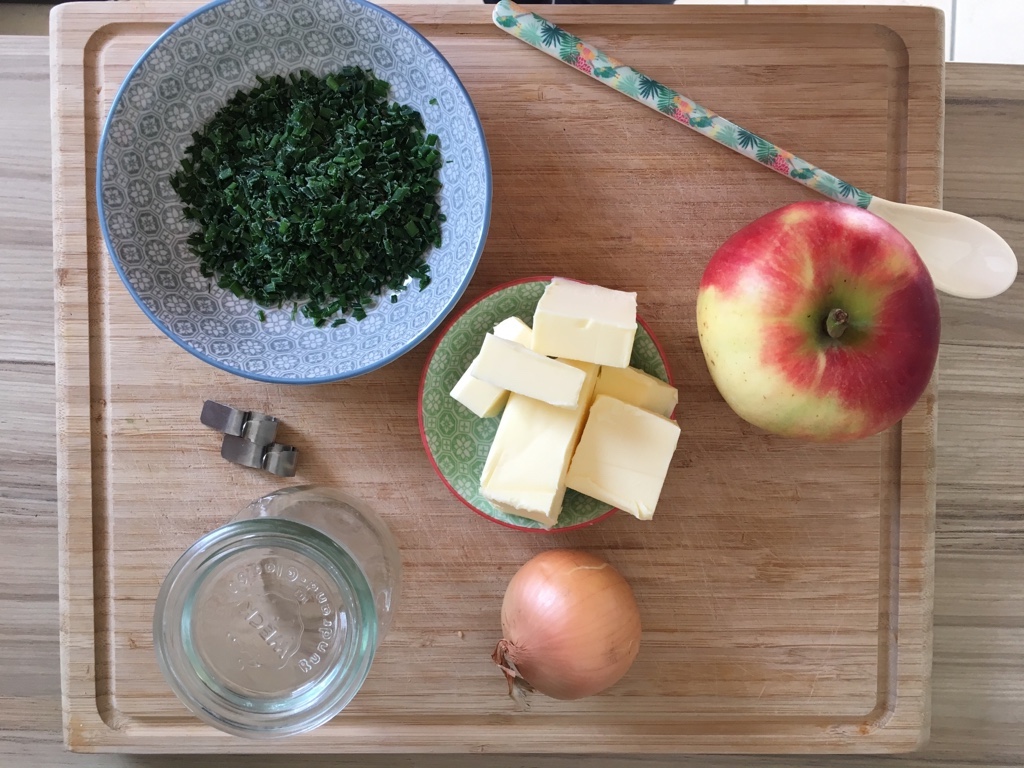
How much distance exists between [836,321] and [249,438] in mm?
669

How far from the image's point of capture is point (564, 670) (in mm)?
844

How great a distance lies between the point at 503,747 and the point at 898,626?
517mm

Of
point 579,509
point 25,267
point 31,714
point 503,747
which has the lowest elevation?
point 31,714

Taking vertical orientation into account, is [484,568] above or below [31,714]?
above

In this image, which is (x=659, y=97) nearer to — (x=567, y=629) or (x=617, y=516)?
(x=617, y=516)

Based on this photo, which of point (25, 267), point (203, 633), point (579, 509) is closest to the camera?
point (203, 633)

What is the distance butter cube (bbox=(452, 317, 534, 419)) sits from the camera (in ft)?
2.76

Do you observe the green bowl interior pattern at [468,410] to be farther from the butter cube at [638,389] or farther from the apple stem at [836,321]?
the apple stem at [836,321]

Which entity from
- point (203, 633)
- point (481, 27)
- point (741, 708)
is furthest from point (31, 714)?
point (481, 27)

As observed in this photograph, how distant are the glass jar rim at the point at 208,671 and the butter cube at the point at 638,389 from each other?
33cm

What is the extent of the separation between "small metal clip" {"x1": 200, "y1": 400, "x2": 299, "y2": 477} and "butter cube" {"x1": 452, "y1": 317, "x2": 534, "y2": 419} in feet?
0.77

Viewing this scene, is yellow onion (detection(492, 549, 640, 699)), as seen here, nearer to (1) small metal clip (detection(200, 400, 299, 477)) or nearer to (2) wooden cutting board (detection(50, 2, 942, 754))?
(2) wooden cutting board (detection(50, 2, 942, 754))

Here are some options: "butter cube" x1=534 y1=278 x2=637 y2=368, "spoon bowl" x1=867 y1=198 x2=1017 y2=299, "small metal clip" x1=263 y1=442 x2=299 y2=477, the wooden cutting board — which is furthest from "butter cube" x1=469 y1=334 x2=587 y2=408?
"spoon bowl" x1=867 y1=198 x2=1017 y2=299

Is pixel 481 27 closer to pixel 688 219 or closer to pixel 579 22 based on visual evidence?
pixel 579 22
